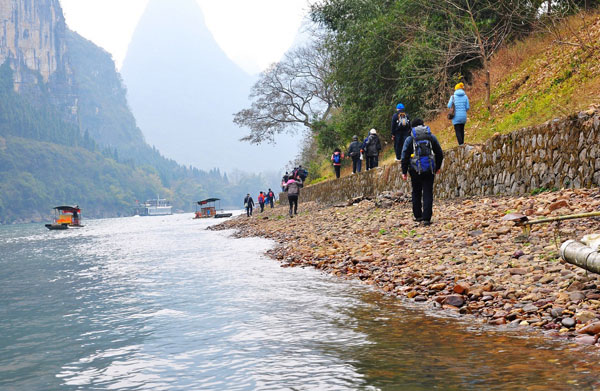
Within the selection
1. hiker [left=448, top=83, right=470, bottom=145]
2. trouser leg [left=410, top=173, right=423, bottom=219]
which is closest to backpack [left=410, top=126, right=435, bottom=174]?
trouser leg [left=410, top=173, right=423, bottom=219]

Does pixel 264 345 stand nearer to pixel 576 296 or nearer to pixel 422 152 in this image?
pixel 576 296

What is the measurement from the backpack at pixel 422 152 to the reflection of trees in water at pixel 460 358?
5.46 metres

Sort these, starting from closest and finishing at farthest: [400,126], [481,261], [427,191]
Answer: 1. [481,261]
2. [427,191]
3. [400,126]

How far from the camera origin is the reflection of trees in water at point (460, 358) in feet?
11.9

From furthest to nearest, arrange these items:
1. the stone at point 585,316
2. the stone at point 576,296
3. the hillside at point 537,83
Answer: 1. the hillside at point 537,83
2. the stone at point 576,296
3. the stone at point 585,316

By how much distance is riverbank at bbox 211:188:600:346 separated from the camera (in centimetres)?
522

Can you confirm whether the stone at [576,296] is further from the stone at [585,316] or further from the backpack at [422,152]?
the backpack at [422,152]

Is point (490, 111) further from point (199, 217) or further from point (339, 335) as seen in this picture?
point (199, 217)

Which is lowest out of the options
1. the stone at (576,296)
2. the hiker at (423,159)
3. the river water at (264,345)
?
the river water at (264,345)

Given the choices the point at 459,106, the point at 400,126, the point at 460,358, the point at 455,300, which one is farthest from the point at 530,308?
the point at 400,126

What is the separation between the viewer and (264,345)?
506 centimetres

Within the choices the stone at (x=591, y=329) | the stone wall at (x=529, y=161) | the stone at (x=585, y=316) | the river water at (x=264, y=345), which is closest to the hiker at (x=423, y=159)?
the stone wall at (x=529, y=161)

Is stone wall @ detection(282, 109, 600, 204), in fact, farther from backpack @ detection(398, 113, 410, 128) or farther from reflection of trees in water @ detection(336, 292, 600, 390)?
reflection of trees in water @ detection(336, 292, 600, 390)

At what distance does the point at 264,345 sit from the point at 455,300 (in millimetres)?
2516
